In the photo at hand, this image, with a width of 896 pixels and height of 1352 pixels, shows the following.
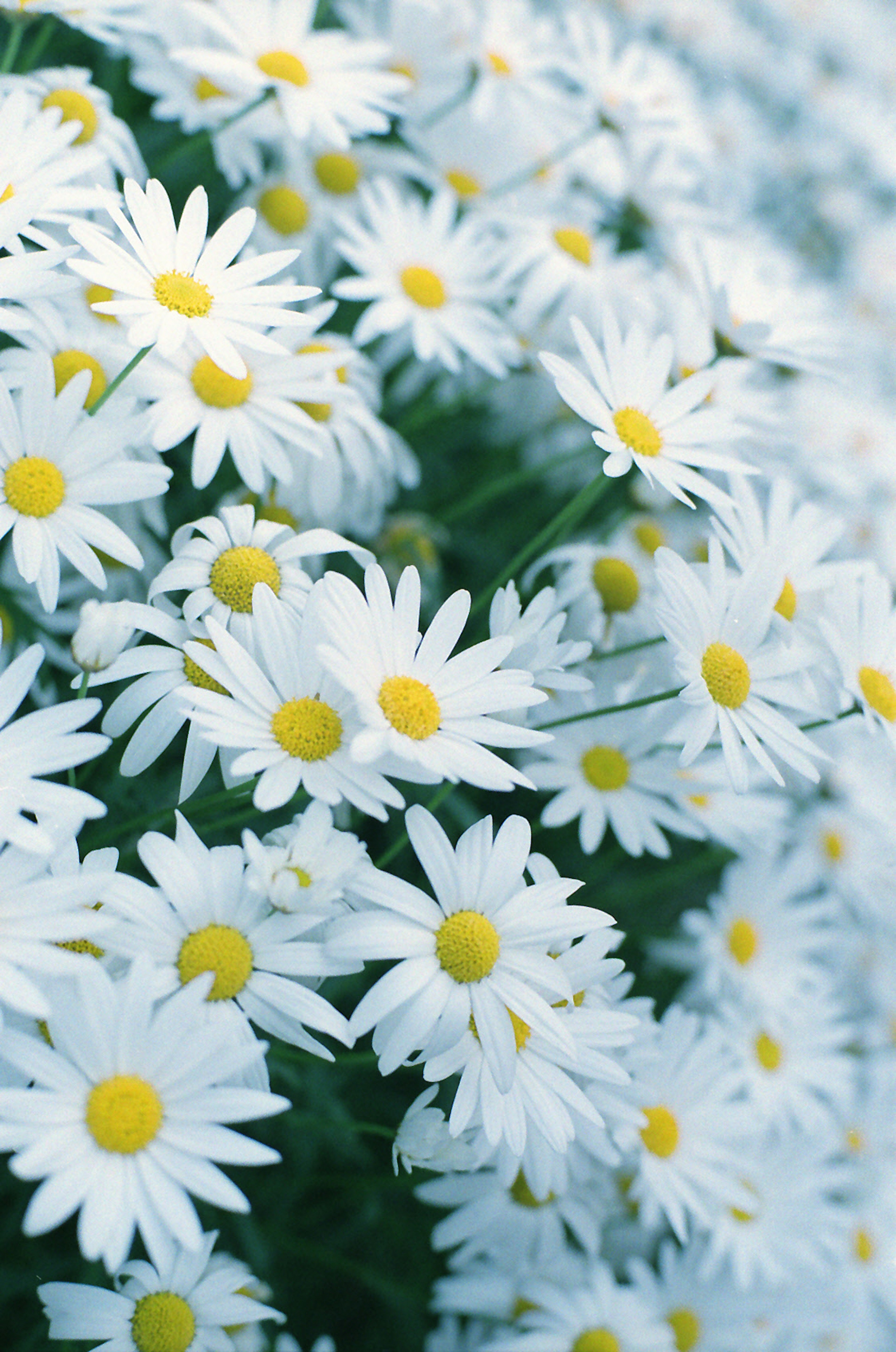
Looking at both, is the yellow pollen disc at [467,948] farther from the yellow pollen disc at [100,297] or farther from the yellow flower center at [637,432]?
the yellow pollen disc at [100,297]

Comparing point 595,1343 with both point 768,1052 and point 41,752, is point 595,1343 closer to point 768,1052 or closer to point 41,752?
point 768,1052

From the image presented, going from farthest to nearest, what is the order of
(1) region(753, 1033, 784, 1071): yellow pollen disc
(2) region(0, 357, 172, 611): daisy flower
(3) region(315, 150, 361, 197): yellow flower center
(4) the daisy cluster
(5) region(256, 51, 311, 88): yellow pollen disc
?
(3) region(315, 150, 361, 197): yellow flower center → (1) region(753, 1033, 784, 1071): yellow pollen disc → (5) region(256, 51, 311, 88): yellow pollen disc → (2) region(0, 357, 172, 611): daisy flower → (4) the daisy cluster

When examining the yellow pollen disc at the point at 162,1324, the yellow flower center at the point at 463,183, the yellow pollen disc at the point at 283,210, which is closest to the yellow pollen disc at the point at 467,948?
the yellow pollen disc at the point at 162,1324

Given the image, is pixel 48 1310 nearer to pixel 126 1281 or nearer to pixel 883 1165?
pixel 126 1281

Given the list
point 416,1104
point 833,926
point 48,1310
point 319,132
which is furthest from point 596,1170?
point 319,132

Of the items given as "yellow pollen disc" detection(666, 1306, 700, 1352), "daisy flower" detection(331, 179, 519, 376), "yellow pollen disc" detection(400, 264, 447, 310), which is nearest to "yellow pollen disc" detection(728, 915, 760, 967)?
"yellow pollen disc" detection(666, 1306, 700, 1352)

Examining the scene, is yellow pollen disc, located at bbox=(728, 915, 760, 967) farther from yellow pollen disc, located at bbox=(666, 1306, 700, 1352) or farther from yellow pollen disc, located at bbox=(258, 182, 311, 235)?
yellow pollen disc, located at bbox=(258, 182, 311, 235)

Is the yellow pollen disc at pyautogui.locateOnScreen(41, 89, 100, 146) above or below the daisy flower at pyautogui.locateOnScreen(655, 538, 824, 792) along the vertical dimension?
above
